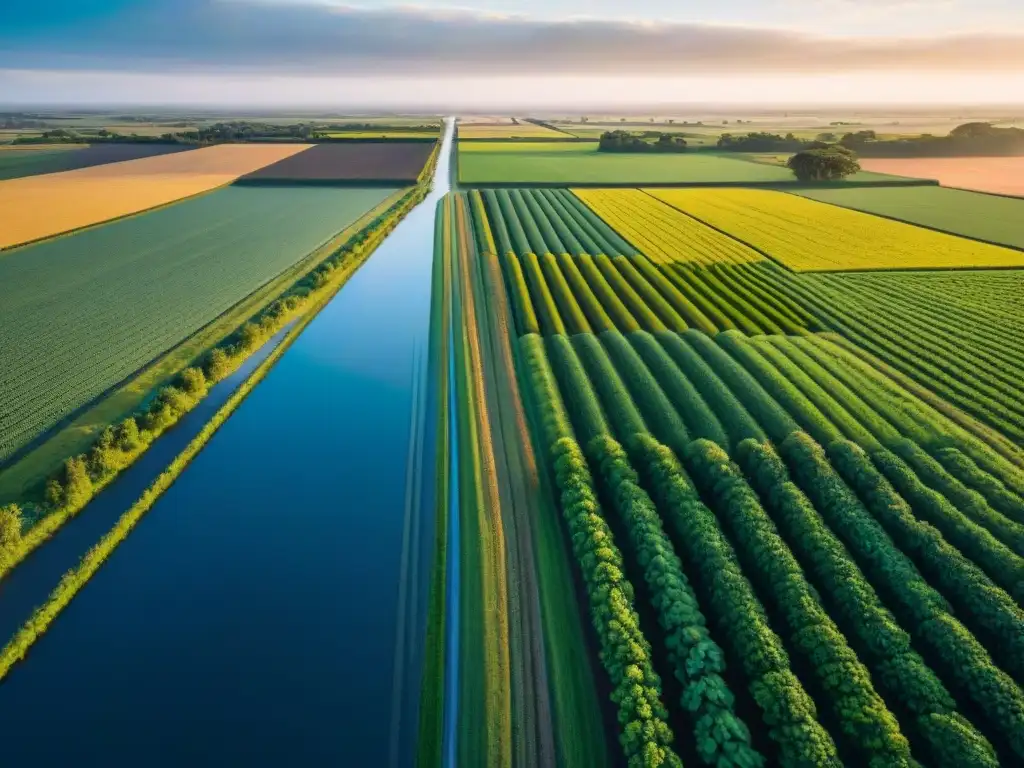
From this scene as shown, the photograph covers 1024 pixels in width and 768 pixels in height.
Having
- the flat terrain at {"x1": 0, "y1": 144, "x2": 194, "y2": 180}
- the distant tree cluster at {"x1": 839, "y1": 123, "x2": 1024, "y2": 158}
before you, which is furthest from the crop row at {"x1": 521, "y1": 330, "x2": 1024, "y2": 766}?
the distant tree cluster at {"x1": 839, "y1": 123, "x2": 1024, "y2": 158}

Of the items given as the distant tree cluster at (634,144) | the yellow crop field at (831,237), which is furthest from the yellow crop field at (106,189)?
the distant tree cluster at (634,144)

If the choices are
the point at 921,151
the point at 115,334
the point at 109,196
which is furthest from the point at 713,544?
the point at 921,151

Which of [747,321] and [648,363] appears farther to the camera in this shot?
[747,321]

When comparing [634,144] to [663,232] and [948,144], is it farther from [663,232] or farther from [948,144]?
[663,232]

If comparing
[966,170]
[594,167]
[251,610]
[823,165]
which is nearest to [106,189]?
[594,167]

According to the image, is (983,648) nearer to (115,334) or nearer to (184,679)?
(184,679)

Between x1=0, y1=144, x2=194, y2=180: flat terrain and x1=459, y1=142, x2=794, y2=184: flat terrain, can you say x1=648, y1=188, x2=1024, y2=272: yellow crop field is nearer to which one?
x1=459, y1=142, x2=794, y2=184: flat terrain
